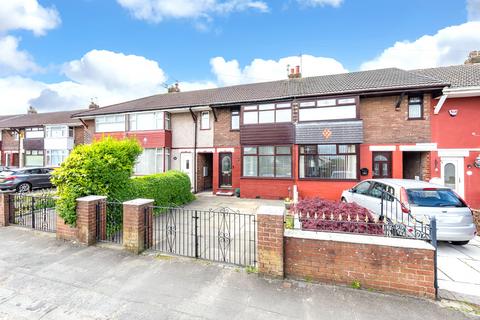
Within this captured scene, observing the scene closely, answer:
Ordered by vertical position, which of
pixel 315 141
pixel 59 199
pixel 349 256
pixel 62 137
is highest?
pixel 62 137

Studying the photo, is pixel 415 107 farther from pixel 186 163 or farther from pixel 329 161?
pixel 186 163

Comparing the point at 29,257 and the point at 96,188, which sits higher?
the point at 96,188

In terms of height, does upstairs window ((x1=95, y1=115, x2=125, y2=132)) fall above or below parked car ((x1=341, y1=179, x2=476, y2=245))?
above

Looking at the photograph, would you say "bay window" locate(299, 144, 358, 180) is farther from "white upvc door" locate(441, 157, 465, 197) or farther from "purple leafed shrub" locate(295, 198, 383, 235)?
"purple leafed shrub" locate(295, 198, 383, 235)

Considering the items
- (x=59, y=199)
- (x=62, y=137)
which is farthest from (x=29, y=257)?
(x=62, y=137)

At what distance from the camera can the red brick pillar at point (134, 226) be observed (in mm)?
4562

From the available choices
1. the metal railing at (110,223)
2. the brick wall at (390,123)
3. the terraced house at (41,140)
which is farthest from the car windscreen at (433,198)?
the terraced house at (41,140)

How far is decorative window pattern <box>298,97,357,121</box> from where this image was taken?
10.3 meters

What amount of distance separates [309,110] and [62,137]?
21.6 meters

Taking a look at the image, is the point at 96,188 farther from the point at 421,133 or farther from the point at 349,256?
the point at 421,133

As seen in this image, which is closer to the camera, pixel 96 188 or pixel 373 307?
pixel 373 307

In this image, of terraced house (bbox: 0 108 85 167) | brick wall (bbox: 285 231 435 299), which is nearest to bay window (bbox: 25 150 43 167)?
terraced house (bbox: 0 108 85 167)

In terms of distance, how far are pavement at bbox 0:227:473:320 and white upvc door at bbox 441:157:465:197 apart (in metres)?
9.98

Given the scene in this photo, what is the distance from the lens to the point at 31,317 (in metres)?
2.82
